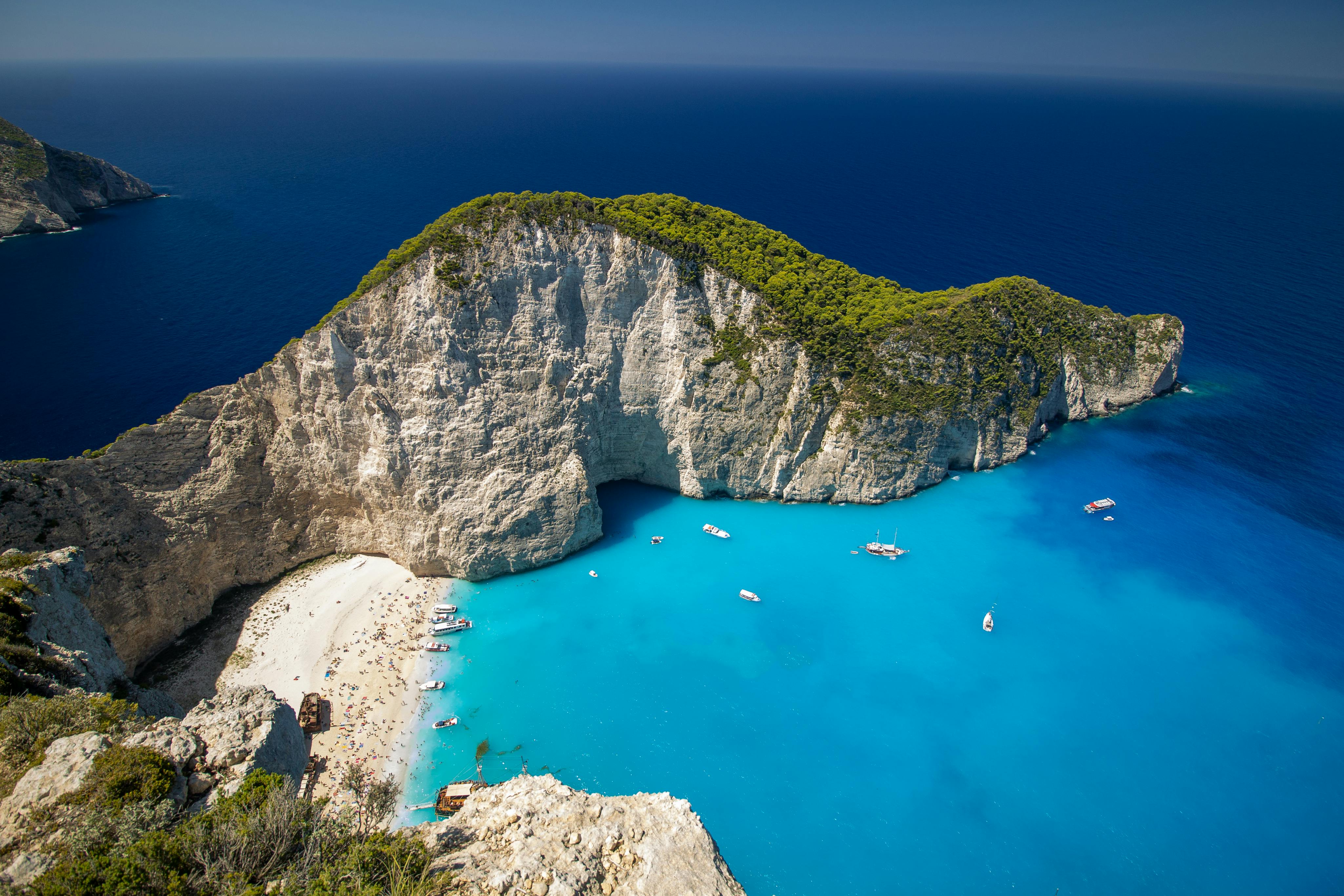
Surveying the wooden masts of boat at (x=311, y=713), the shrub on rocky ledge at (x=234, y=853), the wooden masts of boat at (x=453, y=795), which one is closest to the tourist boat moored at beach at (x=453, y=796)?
the wooden masts of boat at (x=453, y=795)

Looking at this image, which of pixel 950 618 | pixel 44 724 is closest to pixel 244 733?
pixel 44 724

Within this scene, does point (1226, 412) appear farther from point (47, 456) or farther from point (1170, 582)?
point (47, 456)

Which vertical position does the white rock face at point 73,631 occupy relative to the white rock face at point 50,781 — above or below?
below

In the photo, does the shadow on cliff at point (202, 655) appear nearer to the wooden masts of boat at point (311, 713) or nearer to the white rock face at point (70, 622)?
the wooden masts of boat at point (311, 713)

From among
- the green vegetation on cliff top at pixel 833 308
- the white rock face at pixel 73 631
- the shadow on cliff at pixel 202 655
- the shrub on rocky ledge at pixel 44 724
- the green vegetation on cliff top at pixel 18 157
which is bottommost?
the shadow on cliff at pixel 202 655

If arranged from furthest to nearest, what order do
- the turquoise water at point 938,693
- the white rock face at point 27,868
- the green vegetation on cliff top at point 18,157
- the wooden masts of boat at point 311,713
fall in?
the green vegetation on cliff top at point 18,157 → the wooden masts of boat at point 311,713 → the turquoise water at point 938,693 → the white rock face at point 27,868

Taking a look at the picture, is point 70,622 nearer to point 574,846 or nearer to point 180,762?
point 180,762
